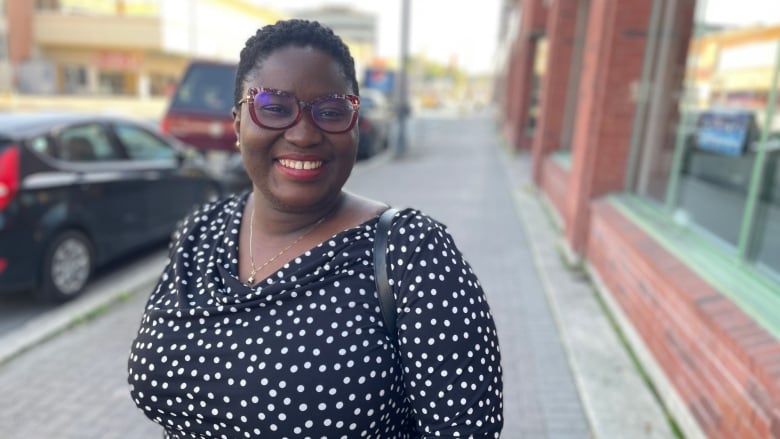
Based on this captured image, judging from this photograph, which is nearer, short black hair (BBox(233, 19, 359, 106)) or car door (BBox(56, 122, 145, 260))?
short black hair (BBox(233, 19, 359, 106))

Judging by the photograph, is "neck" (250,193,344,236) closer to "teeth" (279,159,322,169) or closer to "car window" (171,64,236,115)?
"teeth" (279,159,322,169)

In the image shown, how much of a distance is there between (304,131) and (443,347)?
624mm

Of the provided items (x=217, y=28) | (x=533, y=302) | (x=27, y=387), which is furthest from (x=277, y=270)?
(x=217, y=28)

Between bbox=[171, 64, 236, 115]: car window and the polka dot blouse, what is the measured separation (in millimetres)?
7829

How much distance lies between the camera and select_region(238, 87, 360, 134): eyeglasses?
4.87 feet

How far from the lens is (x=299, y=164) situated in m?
1.52

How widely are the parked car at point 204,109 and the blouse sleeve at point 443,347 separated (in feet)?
24.9

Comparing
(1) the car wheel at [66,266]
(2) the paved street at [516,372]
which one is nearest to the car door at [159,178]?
(2) the paved street at [516,372]

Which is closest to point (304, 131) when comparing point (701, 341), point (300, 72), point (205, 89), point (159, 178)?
point (300, 72)

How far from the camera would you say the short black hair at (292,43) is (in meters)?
1.50

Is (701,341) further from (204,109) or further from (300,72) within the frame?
(204,109)

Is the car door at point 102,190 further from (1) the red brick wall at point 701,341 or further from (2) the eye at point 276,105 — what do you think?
(1) the red brick wall at point 701,341

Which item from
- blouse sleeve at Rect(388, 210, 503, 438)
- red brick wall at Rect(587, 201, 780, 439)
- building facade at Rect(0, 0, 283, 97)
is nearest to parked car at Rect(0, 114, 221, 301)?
blouse sleeve at Rect(388, 210, 503, 438)

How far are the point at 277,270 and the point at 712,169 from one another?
6207 mm
